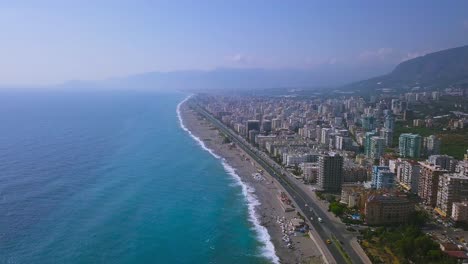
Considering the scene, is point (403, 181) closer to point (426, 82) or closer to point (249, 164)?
point (249, 164)

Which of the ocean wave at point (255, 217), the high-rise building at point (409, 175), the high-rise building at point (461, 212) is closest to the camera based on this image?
the ocean wave at point (255, 217)

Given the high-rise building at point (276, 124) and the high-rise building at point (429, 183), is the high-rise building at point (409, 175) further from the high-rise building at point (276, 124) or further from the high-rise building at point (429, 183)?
the high-rise building at point (276, 124)

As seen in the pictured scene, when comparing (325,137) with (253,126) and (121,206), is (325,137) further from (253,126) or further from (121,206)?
(121,206)

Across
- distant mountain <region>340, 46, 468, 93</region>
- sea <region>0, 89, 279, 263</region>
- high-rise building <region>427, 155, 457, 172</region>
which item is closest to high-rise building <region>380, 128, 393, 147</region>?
high-rise building <region>427, 155, 457, 172</region>

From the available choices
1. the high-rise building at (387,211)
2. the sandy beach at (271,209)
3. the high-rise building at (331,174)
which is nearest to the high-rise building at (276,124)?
the sandy beach at (271,209)

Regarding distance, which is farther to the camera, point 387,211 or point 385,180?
point 385,180

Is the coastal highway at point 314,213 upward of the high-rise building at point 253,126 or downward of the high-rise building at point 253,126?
downward

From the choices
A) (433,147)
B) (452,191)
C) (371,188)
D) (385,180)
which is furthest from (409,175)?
(433,147)
